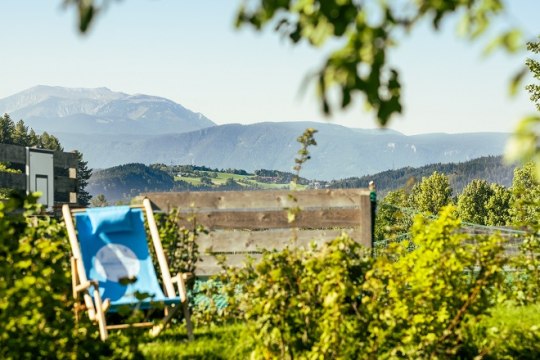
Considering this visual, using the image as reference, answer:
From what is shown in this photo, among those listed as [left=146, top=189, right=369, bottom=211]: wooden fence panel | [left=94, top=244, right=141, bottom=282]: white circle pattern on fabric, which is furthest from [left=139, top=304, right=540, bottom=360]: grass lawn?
[left=146, top=189, right=369, bottom=211]: wooden fence panel

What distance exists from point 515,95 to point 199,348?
396 cm

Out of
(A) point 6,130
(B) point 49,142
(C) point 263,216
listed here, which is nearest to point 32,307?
(C) point 263,216

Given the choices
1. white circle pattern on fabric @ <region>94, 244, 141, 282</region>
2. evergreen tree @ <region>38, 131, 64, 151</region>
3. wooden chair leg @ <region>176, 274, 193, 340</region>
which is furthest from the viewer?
Answer: evergreen tree @ <region>38, 131, 64, 151</region>

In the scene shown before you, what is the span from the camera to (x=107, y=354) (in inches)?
184

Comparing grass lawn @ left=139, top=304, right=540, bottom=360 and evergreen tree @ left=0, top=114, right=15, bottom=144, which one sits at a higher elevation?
evergreen tree @ left=0, top=114, right=15, bottom=144

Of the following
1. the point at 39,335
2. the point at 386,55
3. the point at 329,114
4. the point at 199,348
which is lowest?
the point at 199,348

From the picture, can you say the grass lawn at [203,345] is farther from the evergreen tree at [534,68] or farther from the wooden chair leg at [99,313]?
the evergreen tree at [534,68]

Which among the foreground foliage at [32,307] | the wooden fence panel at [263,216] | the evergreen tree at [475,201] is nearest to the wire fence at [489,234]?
the wooden fence panel at [263,216]

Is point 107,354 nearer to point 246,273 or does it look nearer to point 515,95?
point 246,273

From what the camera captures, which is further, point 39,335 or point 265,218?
point 265,218

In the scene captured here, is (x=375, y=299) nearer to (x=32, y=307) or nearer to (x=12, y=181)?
(x=32, y=307)

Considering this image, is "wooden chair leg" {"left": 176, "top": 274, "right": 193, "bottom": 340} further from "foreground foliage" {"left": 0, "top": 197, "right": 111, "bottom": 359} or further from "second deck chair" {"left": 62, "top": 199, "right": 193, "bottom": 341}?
"foreground foliage" {"left": 0, "top": 197, "right": 111, "bottom": 359}

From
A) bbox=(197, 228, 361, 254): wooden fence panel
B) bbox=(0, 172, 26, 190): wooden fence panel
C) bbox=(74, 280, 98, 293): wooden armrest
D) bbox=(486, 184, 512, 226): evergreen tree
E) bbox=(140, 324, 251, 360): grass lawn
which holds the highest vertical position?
bbox=(0, 172, 26, 190): wooden fence panel

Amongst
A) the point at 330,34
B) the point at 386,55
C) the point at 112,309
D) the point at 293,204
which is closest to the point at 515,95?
the point at 386,55
